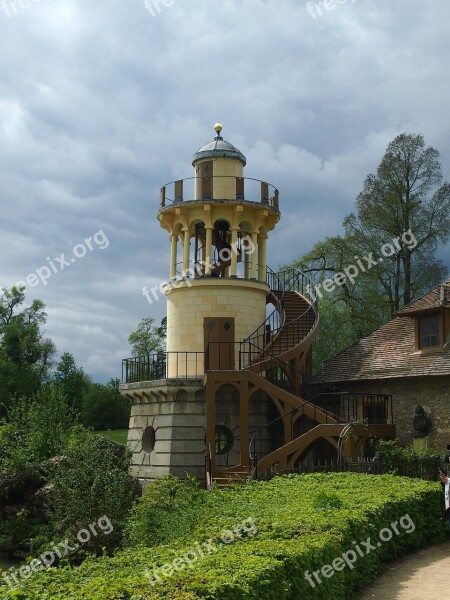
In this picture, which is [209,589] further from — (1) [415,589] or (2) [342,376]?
(2) [342,376]

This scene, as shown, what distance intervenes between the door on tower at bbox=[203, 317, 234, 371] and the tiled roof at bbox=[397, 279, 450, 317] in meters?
6.28

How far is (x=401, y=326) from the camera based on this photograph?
26.3m

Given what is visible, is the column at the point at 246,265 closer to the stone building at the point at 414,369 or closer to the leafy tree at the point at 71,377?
the stone building at the point at 414,369

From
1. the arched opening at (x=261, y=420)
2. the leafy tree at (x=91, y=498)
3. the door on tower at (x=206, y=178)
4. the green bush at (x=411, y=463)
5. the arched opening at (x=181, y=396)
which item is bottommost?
the leafy tree at (x=91, y=498)

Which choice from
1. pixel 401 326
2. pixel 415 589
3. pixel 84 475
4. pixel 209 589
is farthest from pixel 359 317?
pixel 209 589

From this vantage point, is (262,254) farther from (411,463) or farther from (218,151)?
(411,463)

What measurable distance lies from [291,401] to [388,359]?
384cm

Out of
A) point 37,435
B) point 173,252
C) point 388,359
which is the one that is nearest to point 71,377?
point 37,435

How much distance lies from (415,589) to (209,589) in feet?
15.9

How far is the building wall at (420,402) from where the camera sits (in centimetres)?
2192

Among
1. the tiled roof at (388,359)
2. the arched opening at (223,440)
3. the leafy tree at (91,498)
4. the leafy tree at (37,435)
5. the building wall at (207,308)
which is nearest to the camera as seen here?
the leafy tree at (91,498)

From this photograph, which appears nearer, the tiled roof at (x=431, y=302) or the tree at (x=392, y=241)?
the tiled roof at (x=431, y=302)

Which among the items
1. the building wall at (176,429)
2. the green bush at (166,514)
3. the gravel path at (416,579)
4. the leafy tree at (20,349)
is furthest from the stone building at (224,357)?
the leafy tree at (20,349)

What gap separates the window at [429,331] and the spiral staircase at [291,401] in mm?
2125
